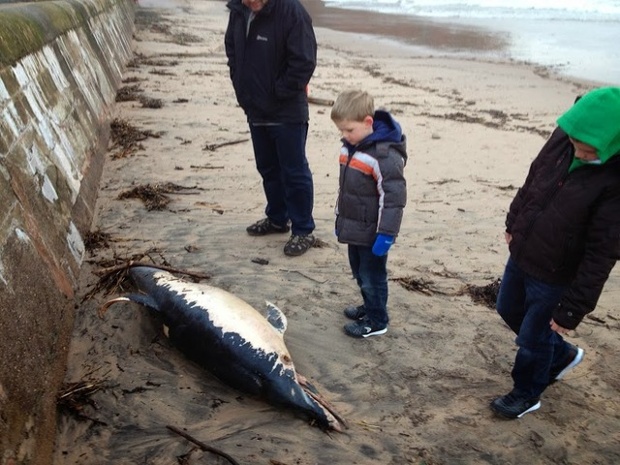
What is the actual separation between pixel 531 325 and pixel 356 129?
1.54m

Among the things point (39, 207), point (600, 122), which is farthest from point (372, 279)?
point (39, 207)

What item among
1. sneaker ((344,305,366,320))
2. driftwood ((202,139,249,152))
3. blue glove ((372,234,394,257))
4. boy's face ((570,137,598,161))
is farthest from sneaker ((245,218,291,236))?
boy's face ((570,137,598,161))

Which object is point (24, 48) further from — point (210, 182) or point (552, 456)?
point (552, 456)

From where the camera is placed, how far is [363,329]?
3.71 metres

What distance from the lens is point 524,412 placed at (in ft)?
10.1

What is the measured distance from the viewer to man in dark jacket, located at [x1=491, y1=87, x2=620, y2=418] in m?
2.37

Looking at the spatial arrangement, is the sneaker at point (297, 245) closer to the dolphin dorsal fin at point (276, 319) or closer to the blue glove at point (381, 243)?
A: the dolphin dorsal fin at point (276, 319)

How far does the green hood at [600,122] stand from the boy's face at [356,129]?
1.17 meters

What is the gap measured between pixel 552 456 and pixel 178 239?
3.55 meters

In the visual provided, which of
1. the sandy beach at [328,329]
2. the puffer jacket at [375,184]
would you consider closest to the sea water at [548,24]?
the sandy beach at [328,329]

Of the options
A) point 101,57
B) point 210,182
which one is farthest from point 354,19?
point 210,182

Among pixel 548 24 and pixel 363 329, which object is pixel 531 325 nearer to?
pixel 363 329

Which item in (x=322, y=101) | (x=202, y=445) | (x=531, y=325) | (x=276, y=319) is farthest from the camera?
(x=322, y=101)

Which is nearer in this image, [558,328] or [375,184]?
[558,328]
